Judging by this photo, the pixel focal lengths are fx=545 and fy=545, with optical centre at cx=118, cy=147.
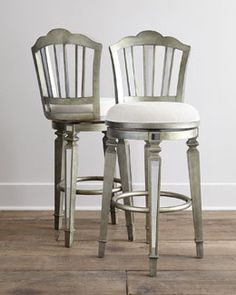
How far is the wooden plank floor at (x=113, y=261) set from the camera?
1793mm

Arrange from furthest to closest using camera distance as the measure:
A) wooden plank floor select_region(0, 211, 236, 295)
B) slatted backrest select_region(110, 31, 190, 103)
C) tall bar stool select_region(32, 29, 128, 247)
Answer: slatted backrest select_region(110, 31, 190, 103)
tall bar stool select_region(32, 29, 128, 247)
wooden plank floor select_region(0, 211, 236, 295)

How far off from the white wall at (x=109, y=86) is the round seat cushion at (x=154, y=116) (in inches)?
36.1

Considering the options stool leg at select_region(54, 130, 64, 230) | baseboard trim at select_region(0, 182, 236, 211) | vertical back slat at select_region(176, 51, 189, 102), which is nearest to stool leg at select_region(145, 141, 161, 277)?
vertical back slat at select_region(176, 51, 189, 102)

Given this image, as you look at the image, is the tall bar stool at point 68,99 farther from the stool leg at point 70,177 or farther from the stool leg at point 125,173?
the stool leg at point 125,173

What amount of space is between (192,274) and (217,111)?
118cm

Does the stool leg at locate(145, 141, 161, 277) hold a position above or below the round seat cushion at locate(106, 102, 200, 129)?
below

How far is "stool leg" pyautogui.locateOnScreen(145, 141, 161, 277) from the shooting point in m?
1.88

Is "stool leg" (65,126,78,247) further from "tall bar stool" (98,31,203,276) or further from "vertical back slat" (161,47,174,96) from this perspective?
"vertical back slat" (161,47,174,96)

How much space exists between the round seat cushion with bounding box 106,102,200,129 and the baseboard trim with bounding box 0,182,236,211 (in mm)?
991

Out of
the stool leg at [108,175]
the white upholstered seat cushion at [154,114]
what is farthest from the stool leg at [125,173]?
the white upholstered seat cushion at [154,114]

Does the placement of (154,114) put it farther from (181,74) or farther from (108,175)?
(181,74)

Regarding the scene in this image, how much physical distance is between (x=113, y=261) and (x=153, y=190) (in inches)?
13.9

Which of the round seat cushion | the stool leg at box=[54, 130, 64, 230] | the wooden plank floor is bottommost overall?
the wooden plank floor

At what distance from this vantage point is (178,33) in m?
2.81
